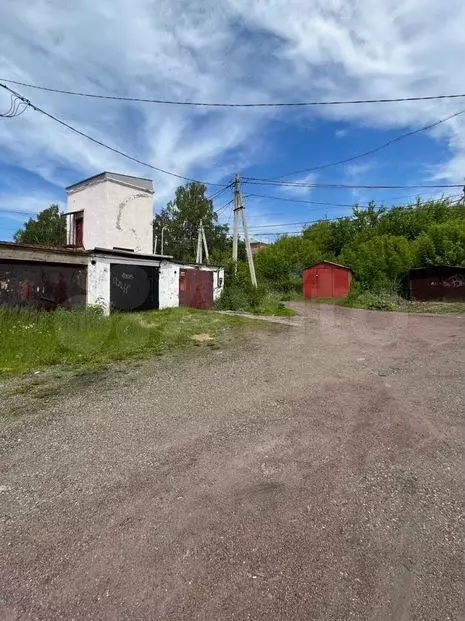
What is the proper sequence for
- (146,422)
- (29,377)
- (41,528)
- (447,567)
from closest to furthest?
(447,567) → (41,528) → (146,422) → (29,377)

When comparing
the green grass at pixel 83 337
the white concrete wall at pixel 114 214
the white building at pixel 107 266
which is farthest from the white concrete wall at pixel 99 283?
the white concrete wall at pixel 114 214

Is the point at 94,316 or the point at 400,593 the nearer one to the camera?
the point at 400,593

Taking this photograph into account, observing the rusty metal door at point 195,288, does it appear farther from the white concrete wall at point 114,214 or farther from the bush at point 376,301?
the bush at point 376,301

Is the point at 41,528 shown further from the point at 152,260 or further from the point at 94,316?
the point at 152,260

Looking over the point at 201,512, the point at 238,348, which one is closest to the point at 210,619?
the point at 201,512

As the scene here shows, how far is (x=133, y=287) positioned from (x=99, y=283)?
1.51 metres

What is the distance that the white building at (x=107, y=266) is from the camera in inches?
477

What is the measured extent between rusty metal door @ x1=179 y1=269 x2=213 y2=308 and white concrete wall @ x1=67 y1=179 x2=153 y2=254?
13.9 ft

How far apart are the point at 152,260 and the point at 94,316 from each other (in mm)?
4409

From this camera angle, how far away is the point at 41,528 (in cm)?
271

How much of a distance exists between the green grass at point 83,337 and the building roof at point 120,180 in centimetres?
920

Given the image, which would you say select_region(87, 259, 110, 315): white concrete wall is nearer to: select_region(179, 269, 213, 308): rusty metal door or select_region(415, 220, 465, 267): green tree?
select_region(179, 269, 213, 308): rusty metal door

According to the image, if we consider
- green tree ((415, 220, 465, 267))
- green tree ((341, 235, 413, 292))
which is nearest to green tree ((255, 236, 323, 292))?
green tree ((341, 235, 413, 292))

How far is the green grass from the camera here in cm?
781
